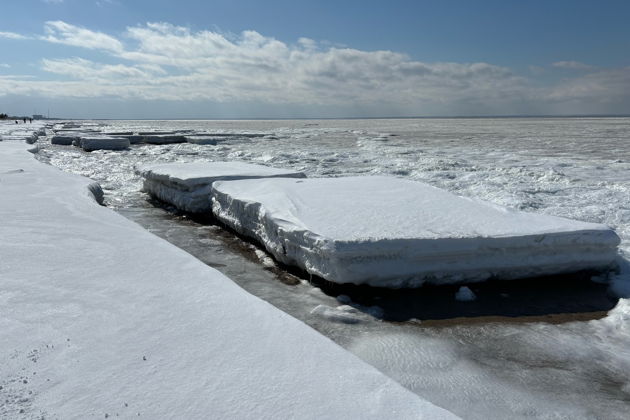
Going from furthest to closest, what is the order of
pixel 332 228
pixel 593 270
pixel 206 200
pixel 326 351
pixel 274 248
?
pixel 206 200 < pixel 274 248 < pixel 593 270 < pixel 332 228 < pixel 326 351

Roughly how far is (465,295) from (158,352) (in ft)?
8.28

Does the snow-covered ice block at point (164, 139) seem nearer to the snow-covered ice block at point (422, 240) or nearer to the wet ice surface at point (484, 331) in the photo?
the wet ice surface at point (484, 331)

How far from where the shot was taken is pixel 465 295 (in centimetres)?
375

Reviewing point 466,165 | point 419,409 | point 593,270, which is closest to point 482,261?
point 593,270

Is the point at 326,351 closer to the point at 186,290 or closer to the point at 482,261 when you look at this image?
the point at 186,290

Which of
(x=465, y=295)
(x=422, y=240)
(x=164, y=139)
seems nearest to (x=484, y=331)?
(x=465, y=295)

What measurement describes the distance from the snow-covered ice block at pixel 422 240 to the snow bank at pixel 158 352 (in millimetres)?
1083

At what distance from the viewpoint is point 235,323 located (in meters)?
2.32

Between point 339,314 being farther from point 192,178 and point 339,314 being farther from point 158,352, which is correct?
point 192,178

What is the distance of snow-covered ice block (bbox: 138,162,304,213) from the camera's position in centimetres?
675

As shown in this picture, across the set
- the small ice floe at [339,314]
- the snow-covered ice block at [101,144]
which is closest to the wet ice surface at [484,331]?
the small ice floe at [339,314]

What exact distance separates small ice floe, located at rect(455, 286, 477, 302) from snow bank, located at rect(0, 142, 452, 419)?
1.78 meters

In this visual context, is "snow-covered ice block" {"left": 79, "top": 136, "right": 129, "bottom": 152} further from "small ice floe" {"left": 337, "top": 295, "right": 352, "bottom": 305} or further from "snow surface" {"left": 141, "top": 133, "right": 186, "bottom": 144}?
"small ice floe" {"left": 337, "top": 295, "right": 352, "bottom": 305}

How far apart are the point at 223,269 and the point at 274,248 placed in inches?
20.1
